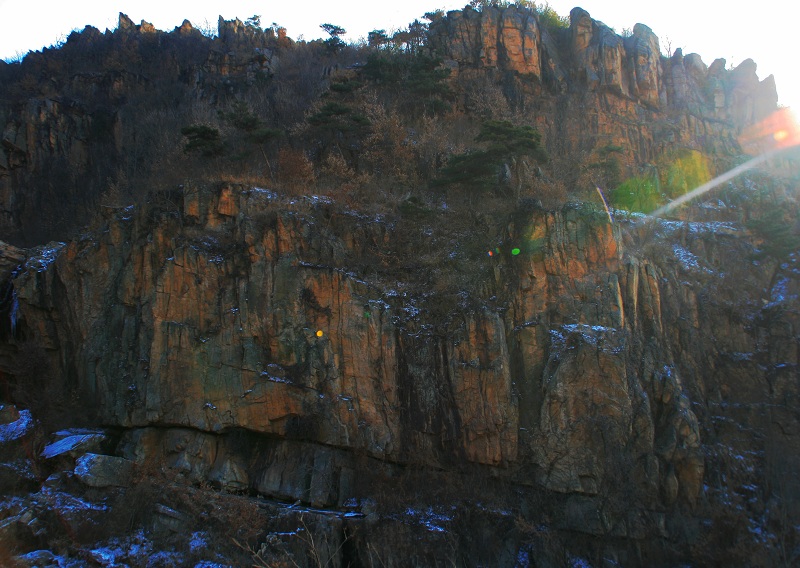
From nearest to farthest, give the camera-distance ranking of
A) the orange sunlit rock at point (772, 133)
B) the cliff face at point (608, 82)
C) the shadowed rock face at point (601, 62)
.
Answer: the cliff face at point (608, 82) → the shadowed rock face at point (601, 62) → the orange sunlit rock at point (772, 133)

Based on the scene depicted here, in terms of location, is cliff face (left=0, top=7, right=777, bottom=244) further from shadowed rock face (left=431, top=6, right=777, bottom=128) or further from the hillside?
the hillside

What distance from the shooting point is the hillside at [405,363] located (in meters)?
18.5

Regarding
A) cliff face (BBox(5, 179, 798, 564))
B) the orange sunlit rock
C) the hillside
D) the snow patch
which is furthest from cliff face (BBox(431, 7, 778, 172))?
the snow patch

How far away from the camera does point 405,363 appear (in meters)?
21.2

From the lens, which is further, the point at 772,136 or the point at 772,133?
the point at 772,133

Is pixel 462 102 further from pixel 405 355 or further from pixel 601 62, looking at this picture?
pixel 405 355

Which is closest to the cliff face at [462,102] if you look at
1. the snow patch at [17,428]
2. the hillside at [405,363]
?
the hillside at [405,363]

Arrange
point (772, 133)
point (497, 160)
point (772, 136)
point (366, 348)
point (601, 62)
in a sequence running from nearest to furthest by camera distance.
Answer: point (366, 348) → point (497, 160) → point (601, 62) → point (772, 136) → point (772, 133)

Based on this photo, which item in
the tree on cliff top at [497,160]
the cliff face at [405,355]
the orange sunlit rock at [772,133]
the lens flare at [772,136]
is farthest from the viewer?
the orange sunlit rock at [772,133]

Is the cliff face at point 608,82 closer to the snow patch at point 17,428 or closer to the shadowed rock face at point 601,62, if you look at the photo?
the shadowed rock face at point 601,62

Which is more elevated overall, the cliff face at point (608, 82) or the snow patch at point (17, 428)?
the cliff face at point (608, 82)

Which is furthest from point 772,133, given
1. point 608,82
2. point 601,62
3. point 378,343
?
point 378,343

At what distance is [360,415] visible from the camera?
20.6m

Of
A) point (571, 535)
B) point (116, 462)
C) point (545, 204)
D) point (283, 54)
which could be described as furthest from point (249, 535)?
point (283, 54)
